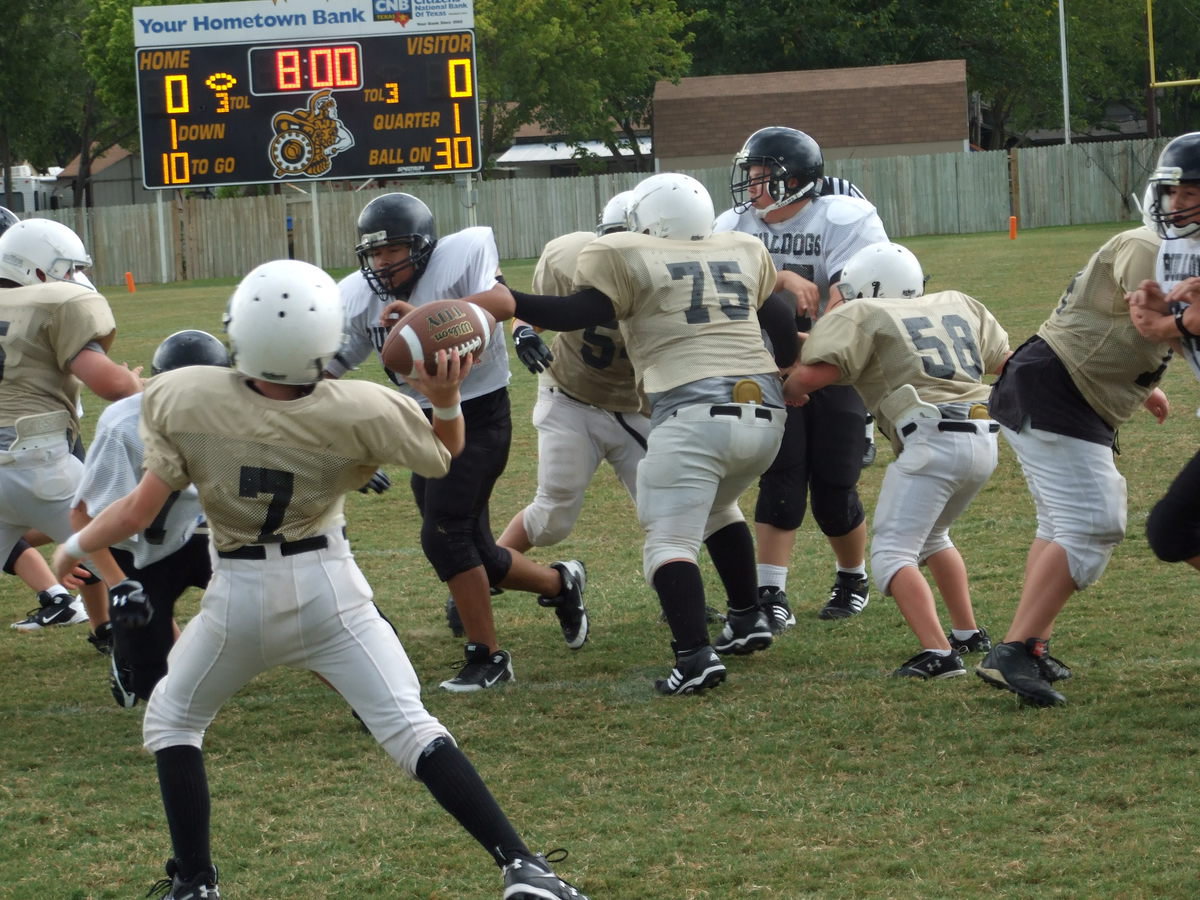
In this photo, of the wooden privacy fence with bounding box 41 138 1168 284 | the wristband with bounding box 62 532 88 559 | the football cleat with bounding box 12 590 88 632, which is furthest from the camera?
the wooden privacy fence with bounding box 41 138 1168 284

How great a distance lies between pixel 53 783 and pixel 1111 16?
47398mm

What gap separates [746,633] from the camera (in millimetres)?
5469

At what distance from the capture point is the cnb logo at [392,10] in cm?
2175

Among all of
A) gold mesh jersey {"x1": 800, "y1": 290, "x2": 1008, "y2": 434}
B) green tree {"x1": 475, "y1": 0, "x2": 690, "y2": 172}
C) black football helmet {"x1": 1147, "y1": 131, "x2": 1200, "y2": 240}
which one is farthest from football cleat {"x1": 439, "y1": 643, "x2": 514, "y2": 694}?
green tree {"x1": 475, "y1": 0, "x2": 690, "y2": 172}

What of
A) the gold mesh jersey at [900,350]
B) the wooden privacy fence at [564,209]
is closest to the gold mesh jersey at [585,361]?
the gold mesh jersey at [900,350]

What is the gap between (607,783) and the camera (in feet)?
14.1

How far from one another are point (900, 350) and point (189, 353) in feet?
7.45

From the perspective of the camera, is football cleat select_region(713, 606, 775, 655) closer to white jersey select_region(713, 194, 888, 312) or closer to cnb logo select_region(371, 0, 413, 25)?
white jersey select_region(713, 194, 888, 312)

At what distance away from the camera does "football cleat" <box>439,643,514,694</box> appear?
17.5 feet

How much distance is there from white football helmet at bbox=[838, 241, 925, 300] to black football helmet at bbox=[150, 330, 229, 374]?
7.05 ft

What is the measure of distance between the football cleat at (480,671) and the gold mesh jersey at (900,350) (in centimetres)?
147

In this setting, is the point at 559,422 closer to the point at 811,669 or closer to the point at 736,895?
the point at 811,669

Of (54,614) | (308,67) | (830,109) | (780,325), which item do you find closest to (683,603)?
(780,325)

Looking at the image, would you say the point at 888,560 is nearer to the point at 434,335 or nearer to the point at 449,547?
the point at 449,547
